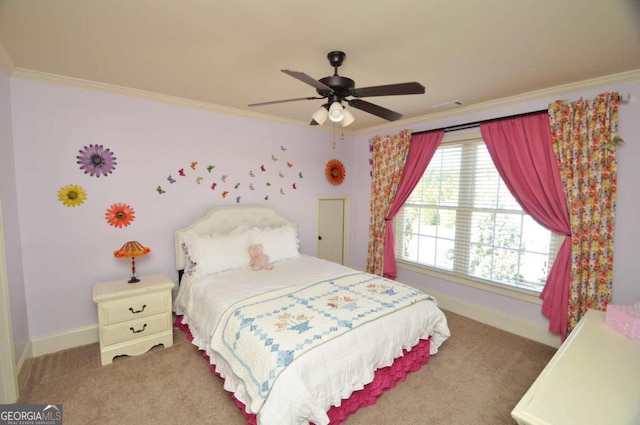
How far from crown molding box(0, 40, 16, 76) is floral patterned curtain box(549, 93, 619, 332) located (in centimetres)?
444

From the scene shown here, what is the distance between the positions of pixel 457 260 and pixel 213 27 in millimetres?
3457

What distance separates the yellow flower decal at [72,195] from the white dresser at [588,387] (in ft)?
11.4

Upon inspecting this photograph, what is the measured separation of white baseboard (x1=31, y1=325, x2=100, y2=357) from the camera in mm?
2559

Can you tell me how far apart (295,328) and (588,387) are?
4.84ft

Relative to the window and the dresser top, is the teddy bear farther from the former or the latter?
the window

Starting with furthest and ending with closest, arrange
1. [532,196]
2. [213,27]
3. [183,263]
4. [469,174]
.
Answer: [469,174] → [183,263] → [532,196] → [213,27]

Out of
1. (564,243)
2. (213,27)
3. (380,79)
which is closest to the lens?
(213,27)

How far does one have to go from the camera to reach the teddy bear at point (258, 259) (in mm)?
3123

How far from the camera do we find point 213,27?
5.67ft

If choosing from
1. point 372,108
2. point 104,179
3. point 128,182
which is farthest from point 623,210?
point 104,179

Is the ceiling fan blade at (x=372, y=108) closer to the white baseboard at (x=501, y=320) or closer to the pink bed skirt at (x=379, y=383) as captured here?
the pink bed skirt at (x=379, y=383)

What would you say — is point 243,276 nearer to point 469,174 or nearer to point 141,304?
point 141,304

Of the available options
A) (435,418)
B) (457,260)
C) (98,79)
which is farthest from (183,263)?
(457,260)

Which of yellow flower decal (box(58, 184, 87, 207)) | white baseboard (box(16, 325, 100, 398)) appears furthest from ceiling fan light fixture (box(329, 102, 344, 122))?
white baseboard (box(16, 325, 100, 398))
